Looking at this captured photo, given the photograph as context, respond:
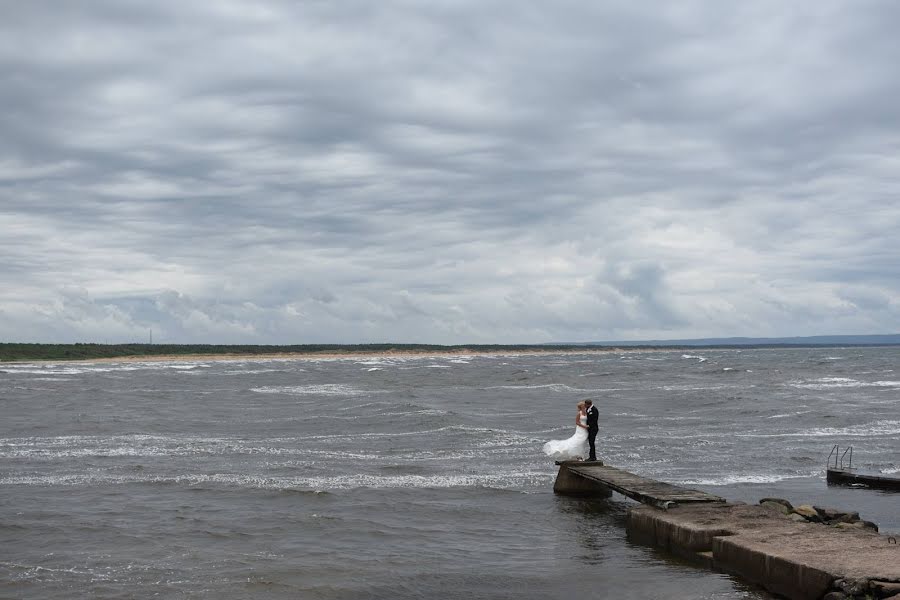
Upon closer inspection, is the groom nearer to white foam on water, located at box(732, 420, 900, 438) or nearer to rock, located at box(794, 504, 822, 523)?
rock, located at box(794, 504, 822, 523)

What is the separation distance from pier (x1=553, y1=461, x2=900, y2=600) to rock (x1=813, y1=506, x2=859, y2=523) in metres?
0.01

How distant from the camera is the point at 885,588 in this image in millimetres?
8758

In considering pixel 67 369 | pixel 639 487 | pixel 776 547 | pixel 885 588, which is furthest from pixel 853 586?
pixel 67 369

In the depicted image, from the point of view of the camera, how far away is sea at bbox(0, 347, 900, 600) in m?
11.3

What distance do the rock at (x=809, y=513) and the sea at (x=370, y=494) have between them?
1403 mm

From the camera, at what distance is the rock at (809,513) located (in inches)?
542

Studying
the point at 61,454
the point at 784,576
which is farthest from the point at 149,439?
the point at 784,576

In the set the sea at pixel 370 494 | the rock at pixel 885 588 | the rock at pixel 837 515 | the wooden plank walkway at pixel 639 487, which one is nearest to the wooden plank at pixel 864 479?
the sea at pixel 370 494

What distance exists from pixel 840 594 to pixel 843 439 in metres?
19.3

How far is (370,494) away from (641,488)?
508cm

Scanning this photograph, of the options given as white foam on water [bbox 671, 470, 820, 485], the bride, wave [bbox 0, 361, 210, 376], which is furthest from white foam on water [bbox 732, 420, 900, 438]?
wave [bbox 0, 361, 210, 376]

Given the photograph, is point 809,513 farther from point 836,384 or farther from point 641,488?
point 836,384

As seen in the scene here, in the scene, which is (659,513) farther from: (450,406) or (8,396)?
(8,396)

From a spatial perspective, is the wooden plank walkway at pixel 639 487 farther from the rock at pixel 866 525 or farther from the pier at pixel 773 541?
the rock at pixel 866 525
